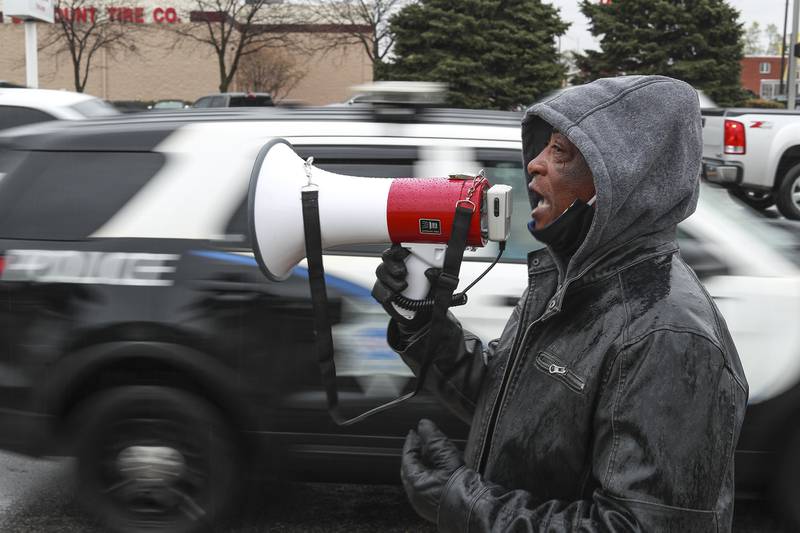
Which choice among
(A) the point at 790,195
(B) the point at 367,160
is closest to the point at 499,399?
(B) the point at 367,160

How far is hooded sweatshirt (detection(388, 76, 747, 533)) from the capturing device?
1320 millimetres

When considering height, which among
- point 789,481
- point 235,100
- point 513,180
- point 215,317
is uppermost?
point 235,100

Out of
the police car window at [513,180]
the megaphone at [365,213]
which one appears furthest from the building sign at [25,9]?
the megaphone at [365,213]

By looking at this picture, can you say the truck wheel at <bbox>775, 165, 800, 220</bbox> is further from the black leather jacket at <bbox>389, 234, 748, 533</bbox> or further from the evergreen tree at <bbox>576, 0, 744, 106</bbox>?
the evergreen tree at <bbox>576, 0, 744, 106</bbox>

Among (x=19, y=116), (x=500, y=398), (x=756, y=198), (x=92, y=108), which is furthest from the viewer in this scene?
(x=756, y=198)

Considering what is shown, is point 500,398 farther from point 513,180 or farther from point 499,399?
point 513,180

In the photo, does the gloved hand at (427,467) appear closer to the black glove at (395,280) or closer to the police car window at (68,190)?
the black glove at (395,280)

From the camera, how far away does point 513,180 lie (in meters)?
3.67

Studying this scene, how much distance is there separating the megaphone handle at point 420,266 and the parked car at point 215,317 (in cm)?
173

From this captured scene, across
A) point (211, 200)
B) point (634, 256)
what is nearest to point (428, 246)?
point (634, 256)

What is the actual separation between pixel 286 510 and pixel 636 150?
320 cm

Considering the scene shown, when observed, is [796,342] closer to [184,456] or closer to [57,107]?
[184,456]

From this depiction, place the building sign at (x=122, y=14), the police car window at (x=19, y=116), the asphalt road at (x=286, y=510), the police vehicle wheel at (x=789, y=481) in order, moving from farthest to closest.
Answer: the building sign at (x=122, y=14) → the police car window at (x=19, y=116) → the asphalt road at (x=286, y=510) → the police vehicle wheel at (x=789, y=481)

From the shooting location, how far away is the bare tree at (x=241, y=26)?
3797 centimetres
